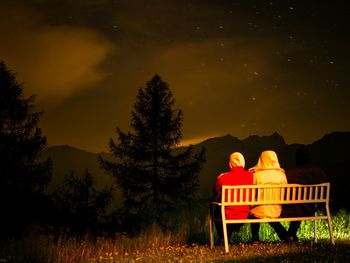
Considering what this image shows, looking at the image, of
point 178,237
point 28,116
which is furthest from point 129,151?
point 178,237

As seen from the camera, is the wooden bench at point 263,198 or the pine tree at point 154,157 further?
the pine tree at point 154,157

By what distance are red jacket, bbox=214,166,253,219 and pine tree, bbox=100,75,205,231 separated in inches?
1158

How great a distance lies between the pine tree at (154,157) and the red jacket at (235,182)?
96.5 ft

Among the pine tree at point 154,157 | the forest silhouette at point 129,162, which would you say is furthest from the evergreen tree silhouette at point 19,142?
the pine tree at point 154,157

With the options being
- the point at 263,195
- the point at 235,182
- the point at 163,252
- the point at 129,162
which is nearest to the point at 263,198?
the point at 263,195

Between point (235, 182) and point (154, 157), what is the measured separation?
1238 inches

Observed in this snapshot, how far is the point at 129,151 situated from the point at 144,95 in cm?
497

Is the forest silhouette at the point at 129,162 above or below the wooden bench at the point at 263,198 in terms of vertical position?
above

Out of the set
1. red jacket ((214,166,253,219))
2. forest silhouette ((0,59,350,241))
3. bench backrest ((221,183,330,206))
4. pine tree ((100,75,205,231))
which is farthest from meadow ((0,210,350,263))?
pine tree ((100,75,205,231))

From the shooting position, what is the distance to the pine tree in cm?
4006

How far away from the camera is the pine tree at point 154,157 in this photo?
131ft

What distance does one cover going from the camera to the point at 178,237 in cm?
1164

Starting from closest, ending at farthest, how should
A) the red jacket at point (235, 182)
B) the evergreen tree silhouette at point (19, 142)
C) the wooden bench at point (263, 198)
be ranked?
1. the wooden bench at point (263, 198)
2. the red jacket at point (235, 182)
3. the evergreen tree silhouette at point (19, 142)

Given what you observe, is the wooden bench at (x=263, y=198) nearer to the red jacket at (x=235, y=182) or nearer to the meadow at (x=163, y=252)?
the red jacket at (x=235, y=182)
